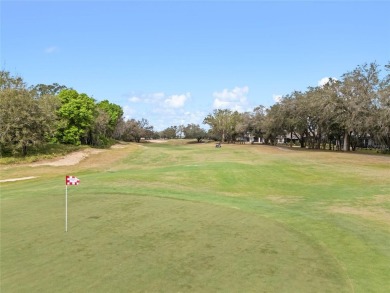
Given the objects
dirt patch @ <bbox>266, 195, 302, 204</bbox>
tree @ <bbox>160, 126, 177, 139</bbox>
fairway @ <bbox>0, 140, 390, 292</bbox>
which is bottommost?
dirt patch @ <bbox>266, 195, 302, 204</bbox>

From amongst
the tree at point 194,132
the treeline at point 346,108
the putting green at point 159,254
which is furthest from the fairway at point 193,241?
the tree at point 194,132

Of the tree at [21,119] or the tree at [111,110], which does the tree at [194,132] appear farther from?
the tree at [21,119]

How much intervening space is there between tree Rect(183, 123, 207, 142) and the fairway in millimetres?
125303

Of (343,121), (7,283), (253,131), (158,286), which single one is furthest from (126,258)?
(253,131)

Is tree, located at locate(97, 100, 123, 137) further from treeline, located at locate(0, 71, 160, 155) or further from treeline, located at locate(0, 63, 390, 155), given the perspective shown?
treeline, located at locate(0, 71, 160, 155)

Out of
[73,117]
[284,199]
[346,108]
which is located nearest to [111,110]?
[73,117]

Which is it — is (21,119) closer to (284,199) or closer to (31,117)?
(31,117)

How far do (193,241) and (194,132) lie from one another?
461 feet

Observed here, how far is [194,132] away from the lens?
150 metres

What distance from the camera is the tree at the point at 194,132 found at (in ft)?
477

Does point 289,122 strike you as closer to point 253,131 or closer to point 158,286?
point 253,131

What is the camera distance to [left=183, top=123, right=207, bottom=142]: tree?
145m

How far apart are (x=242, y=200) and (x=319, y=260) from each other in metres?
8.64

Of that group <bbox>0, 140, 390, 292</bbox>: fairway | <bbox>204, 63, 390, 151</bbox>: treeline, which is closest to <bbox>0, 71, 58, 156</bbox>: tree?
<bbox>0, 140, 390, 292</bbox>: fairway
